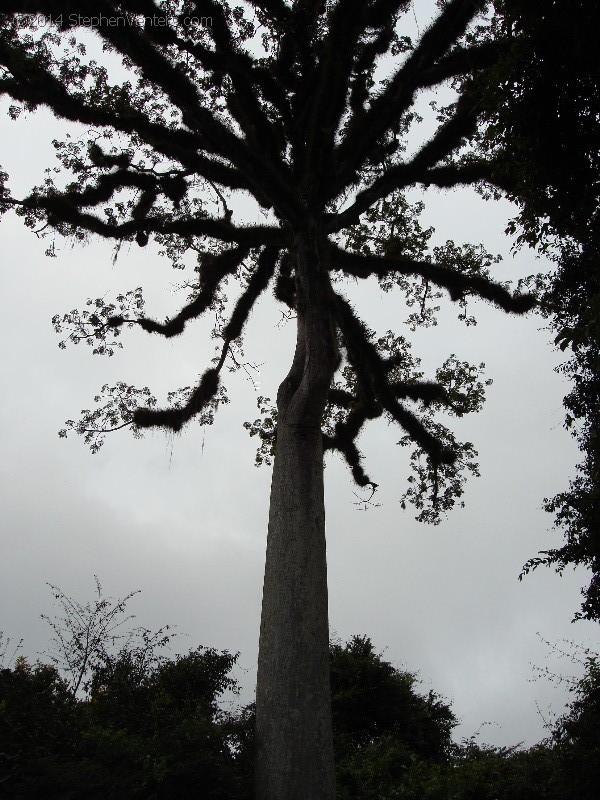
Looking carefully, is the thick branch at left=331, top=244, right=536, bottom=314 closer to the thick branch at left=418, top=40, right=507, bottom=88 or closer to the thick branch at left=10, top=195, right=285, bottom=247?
the thick branch at left=10, top=195, right=285, bottom=247

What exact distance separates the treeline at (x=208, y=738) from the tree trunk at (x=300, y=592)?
0.52m

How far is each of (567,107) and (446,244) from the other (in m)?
7.40

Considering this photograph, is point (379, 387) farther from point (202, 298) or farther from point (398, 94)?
point (398, 94)

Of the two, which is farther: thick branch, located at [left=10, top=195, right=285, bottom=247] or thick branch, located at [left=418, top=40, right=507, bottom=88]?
thick branch, located at [left=10, top=195, right=285, bottom=247]

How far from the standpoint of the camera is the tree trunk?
521cm

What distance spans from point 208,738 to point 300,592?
1.62 metres

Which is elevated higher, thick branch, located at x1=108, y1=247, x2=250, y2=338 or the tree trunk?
thick branch, located at x1=108, y1=247, x2=250, y2=338

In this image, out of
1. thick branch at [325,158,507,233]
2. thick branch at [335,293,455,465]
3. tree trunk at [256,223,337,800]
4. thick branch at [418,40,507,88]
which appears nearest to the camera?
tree trunk at [256,223,337,800]

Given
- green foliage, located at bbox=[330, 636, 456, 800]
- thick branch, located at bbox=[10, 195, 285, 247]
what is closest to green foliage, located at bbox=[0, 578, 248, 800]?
green foliage, located at bbox=[330, 636, 456, 800]

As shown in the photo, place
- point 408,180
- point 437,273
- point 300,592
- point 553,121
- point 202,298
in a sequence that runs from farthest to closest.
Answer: point 202,298, point 437,273, point 408,180, point 300,592, point 553,121

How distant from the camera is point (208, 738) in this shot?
18.2 ft

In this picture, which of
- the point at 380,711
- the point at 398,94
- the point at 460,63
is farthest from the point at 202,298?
the point at 380,711

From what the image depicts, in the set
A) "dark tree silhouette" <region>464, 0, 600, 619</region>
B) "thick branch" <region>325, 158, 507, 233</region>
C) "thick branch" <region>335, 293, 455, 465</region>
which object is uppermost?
"thick branch" <region>325, 158, 507, 233</region>

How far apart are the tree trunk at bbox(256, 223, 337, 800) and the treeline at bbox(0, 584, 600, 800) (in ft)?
1.69
